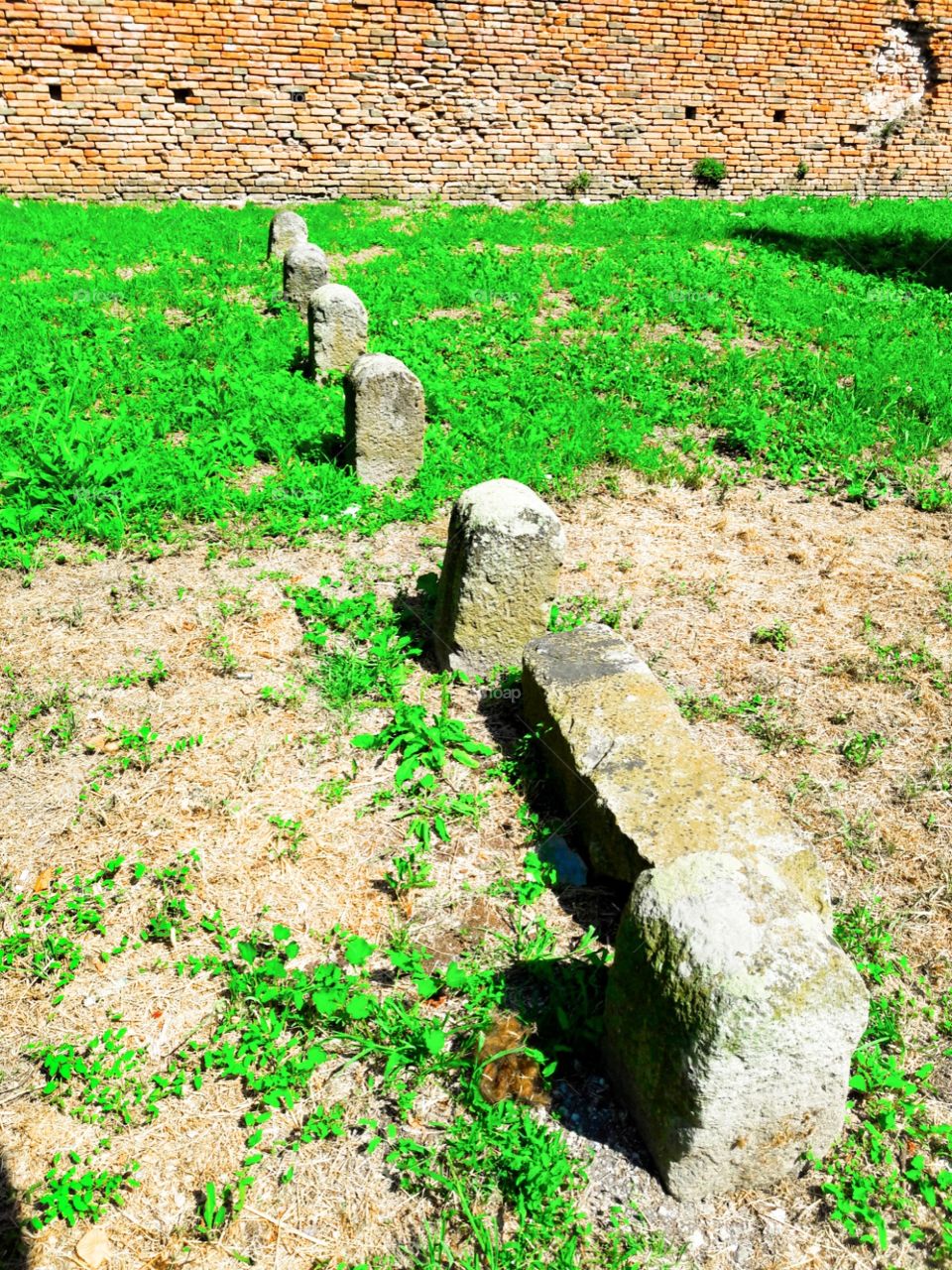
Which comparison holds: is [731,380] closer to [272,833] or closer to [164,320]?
[164,320]

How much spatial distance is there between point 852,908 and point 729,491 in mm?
3593

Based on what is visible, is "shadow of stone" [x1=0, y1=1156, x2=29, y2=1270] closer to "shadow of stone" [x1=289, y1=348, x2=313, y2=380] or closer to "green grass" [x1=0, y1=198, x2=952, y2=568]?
"green grass" [x1=0, y1=198, x2=952, y2=568]

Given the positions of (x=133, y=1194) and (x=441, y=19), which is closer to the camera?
(x=133, y=1194)

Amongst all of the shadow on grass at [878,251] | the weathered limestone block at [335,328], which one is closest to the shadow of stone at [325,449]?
the weathered limestone block at [335,328]

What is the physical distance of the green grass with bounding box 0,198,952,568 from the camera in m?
5.69

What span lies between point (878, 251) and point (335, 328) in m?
7.76

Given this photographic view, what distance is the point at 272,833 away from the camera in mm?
3408

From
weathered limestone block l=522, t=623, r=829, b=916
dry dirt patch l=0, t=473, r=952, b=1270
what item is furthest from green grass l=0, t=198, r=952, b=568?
weathered limestone block l=522, t=623, r=829, b=916

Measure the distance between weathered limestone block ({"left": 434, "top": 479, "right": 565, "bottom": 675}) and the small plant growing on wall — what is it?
39.7 ft

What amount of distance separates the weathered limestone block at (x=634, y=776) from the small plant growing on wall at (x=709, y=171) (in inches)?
493

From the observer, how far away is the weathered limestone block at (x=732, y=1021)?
6.75ft

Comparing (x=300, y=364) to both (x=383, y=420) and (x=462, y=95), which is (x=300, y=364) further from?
(x=462, y=95)

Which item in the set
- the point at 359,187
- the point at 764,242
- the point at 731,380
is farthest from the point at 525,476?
the point at 359,187

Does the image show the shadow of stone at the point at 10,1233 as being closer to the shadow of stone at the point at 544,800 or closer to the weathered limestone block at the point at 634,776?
the shadow of stone at the point at 544,800
